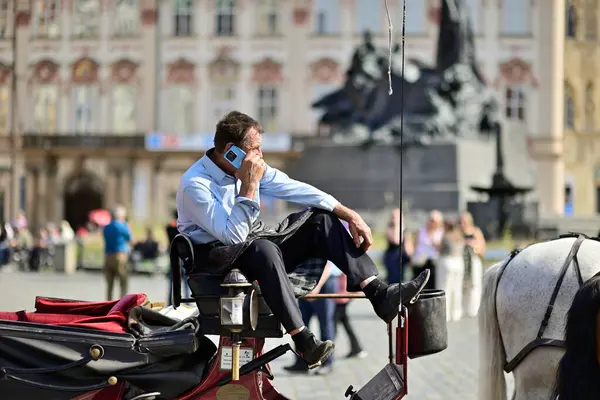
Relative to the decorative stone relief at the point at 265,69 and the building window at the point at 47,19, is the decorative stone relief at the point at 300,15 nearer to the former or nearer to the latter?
the decorative stone relief at the point at 265,69

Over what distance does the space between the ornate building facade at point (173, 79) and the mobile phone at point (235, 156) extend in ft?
154

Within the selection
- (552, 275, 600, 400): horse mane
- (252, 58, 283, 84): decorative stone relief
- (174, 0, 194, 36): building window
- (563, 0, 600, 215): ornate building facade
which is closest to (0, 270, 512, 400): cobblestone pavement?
(552, 275, 600, 400): horse mane

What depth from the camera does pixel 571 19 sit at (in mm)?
55031

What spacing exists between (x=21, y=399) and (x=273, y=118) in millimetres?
49153

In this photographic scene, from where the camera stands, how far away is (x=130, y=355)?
4.64 m

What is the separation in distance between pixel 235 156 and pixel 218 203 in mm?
209

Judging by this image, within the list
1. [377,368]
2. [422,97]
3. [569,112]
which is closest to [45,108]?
[569,112]

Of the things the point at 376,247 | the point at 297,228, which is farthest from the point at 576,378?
the point at 376,247

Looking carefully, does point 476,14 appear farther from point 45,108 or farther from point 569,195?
point 45,108

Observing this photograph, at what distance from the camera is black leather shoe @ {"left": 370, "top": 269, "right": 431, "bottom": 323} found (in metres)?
4.49

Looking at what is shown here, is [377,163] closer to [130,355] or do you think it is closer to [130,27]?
[130,355]

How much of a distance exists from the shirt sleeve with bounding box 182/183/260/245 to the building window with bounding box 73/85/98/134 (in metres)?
51.1

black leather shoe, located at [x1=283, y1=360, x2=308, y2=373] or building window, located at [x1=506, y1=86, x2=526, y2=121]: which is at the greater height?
building window, located at [x1=506, y1=86, x2=526, y2=121]

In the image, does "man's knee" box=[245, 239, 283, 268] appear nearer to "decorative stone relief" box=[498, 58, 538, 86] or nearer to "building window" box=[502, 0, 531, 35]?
"decorative stone relief" box=[498, 58, 538, 86]
